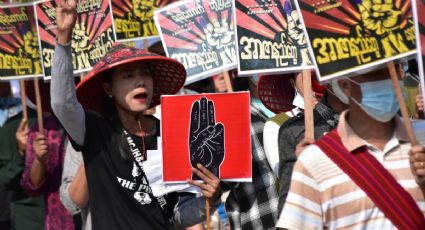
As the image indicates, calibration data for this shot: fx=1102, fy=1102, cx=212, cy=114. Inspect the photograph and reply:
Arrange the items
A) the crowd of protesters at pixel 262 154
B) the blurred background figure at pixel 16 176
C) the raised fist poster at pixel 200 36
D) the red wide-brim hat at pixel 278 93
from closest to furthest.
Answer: the crowd of protesters at pixel 262 154, the red wide-brim hat at pixel 278 93, the raised fist poster at pixel 200 36, the blurred background figure at pixel 16 176

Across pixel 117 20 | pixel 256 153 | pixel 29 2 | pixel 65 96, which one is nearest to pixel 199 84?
pixel 117 20

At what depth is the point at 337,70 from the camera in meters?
4.27

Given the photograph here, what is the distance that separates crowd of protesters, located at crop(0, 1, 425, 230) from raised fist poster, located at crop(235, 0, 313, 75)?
174 millimetres

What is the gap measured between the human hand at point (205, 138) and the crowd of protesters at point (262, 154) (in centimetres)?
6

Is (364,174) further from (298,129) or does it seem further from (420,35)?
(298,129)

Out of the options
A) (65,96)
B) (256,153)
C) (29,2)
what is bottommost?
→ (256,153)

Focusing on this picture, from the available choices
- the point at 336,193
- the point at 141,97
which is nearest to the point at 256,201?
the point at 141,97

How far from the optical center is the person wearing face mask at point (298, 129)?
4.91 meters

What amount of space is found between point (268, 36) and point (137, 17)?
2386mm

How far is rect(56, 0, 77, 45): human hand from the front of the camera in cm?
535

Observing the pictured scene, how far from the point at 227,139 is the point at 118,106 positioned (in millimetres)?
607

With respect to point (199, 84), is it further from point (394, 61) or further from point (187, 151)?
point (394, 61)

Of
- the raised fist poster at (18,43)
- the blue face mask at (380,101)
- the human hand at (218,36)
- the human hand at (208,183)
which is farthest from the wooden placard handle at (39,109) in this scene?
the blue face mask at (380,101)

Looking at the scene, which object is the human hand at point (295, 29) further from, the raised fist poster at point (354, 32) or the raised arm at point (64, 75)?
the raised fist poster at point (354, 32)
